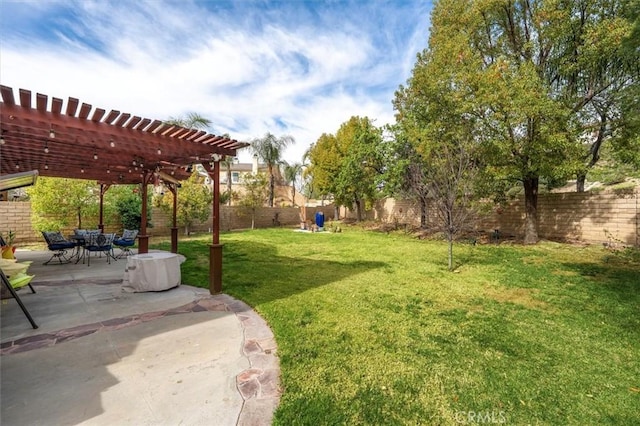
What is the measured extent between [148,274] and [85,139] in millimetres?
2592

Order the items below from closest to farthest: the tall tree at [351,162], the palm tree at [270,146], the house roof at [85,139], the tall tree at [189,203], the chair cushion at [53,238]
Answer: the house roof at [85,139] < the chair cushion at [53,238] < the tall tree at [189,203] < the tall tree at [351,162] < the palm tree at [270,146]

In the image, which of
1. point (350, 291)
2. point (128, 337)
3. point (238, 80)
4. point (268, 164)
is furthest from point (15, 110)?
point (268, 164)

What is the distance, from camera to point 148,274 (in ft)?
18.1

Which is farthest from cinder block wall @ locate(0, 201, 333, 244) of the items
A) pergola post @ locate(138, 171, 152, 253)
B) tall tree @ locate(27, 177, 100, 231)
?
pergola post @ locate(138, 171, 152, 253)

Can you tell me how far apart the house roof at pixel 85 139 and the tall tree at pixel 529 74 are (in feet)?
30.3

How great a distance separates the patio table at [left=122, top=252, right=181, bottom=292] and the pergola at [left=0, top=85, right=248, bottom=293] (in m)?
1.00

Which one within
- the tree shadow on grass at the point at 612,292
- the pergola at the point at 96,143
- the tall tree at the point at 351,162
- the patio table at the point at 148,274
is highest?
the tall tree at the point at 351,162

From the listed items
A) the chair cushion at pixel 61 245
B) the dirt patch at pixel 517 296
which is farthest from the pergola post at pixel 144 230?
the dirt patch at pixel 517 296

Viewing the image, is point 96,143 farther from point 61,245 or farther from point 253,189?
point 253,189

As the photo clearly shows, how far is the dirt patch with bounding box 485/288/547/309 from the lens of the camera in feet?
17.0

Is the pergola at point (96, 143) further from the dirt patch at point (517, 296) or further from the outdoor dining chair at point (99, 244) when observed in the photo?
the dirt patch at point (517, 296)

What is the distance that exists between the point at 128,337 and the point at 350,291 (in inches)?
147

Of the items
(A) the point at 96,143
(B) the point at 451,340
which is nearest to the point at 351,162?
(A) the point at 96,143

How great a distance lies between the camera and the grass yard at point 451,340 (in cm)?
252
